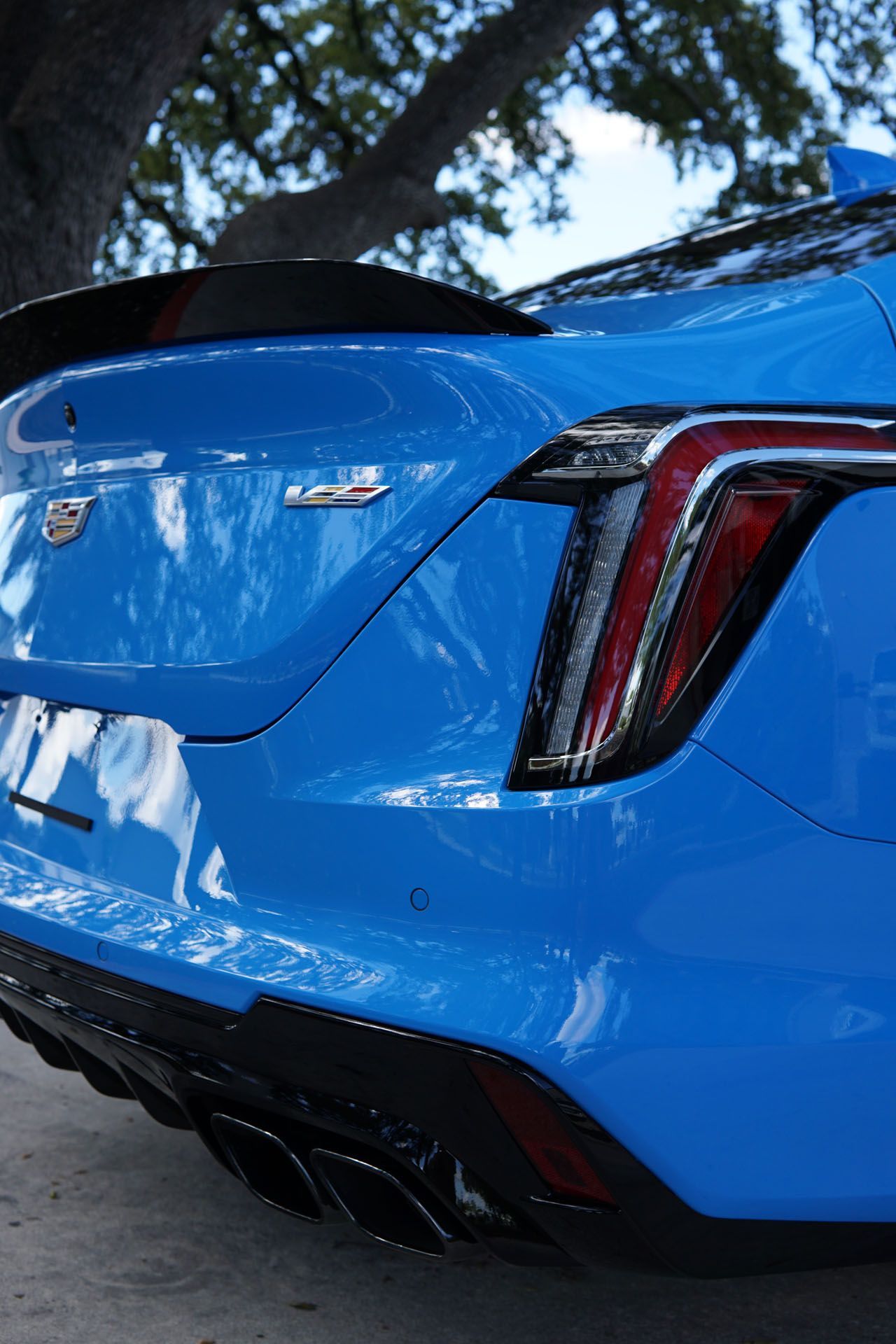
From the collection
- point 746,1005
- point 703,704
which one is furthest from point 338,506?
point 746,1005

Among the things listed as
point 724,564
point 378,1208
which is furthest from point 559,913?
point 378,1208

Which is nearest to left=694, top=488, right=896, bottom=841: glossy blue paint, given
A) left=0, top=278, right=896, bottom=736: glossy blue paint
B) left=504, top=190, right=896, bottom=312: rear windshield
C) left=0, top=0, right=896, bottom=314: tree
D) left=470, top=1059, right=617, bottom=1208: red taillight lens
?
left=0, top=278, right=896, bottom=736: glossy blue paint

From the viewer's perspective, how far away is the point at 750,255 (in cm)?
234

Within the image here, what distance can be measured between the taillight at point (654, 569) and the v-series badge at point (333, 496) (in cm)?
20

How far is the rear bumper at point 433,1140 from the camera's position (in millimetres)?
1458

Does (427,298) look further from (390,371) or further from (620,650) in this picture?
(620,650)

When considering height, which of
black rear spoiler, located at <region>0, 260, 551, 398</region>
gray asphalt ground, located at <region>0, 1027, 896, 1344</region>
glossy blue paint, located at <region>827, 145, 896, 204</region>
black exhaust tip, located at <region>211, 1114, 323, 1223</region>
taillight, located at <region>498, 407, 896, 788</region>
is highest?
glossy blue paint, located at <region>827, 145, 896, 204</region>

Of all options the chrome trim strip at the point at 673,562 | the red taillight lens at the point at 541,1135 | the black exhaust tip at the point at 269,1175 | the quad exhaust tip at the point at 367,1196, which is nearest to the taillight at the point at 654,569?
the chrome trim strip at the point at 673,562

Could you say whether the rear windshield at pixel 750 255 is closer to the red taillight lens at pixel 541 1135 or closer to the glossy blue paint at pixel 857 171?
the glossy blue paint at pixel 857 171

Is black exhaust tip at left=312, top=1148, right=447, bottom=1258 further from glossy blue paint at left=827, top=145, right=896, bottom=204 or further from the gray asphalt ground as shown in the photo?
glossy blue paint at left=827, top=145, right=896, bottom=204

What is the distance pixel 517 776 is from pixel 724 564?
1.03ft

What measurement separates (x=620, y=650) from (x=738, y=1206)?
0.60 metres

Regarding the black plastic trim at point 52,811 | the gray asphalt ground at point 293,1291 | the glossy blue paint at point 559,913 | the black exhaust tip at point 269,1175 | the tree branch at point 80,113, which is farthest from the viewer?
the tree branch at point 80,113

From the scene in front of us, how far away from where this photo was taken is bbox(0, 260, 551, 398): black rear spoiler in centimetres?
163
